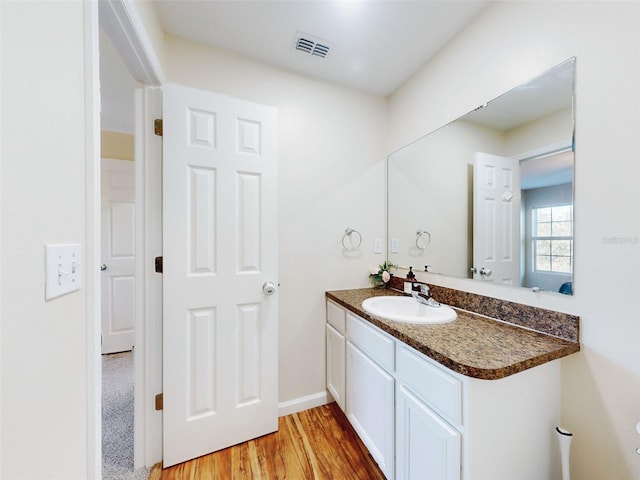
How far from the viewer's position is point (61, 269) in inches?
22.1

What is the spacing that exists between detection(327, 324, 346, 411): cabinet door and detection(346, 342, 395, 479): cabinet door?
0.08 meters

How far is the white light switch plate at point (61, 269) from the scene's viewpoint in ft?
1.72

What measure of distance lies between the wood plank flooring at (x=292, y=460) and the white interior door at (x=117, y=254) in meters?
1.90

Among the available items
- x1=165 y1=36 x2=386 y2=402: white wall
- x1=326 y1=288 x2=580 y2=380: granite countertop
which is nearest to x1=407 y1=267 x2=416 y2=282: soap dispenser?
x1=165 y1=36 x2=386 y2=402: white wall

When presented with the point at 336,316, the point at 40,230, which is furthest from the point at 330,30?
the point at 336,316

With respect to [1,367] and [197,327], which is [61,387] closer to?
[1,367]

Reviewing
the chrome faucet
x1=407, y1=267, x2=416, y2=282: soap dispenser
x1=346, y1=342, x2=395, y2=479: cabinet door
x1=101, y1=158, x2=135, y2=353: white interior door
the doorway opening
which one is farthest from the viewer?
x1=101, y1=158, x2=135, y2=353: white interior door

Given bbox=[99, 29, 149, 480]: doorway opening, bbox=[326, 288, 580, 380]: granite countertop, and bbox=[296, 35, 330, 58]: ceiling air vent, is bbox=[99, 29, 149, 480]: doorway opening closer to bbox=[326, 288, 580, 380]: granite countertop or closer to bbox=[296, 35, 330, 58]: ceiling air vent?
bbox=[296, 35, 330, 58]: ceiling air vent

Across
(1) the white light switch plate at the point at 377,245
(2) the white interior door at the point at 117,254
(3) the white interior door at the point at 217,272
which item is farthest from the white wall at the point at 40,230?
(2) the white interior door at the point at 117,254

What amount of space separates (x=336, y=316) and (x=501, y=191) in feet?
4.01

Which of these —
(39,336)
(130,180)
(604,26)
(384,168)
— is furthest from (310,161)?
(130,180)

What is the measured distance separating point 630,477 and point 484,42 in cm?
196

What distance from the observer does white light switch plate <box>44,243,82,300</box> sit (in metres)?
0.52

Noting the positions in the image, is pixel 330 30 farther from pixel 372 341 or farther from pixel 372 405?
pixel 372 405
